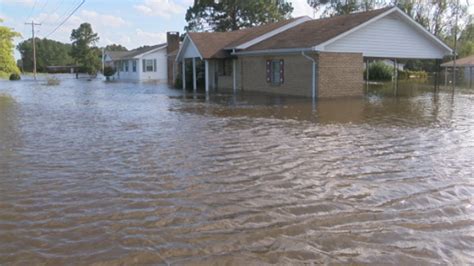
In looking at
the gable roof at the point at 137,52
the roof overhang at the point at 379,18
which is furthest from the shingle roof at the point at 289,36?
the gable roof at the point at 137,52

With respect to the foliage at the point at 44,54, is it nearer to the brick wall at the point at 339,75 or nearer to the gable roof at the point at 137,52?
the gable roof at the point at 137,52

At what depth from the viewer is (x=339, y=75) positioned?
2188cm

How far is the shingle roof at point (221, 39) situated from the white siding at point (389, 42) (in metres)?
6.61

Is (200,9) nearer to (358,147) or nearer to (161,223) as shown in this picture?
(358,147)

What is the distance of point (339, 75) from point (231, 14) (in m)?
27.1

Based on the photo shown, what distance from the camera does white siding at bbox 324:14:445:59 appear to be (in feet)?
72.0

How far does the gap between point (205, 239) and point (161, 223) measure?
0.68 metres

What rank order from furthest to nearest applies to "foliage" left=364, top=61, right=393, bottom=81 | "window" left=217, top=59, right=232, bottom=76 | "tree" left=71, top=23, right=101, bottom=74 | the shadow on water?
"tree" left=71, top=23, right=101, bottom=74 → "foliage" left=364, top=61, right=393, bottom=81 → "window" left=217, top=59, right=232, bottom=76 → the shadow on water

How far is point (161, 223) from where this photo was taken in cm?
510

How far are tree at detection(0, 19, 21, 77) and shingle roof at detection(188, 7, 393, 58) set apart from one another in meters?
10.5

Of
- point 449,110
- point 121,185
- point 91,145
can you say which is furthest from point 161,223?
point 449,110

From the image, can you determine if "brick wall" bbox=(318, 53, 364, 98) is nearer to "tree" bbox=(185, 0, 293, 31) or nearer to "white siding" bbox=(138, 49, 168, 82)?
"tree" bbox=(185, 0, 293, 31)

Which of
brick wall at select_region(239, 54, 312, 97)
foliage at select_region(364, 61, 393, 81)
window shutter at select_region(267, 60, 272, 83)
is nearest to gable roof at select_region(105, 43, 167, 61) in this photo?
foliage at select_region(364, 61, 393, 81)

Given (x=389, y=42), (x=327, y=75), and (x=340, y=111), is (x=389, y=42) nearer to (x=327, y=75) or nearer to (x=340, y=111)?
(x=327, y=75)
